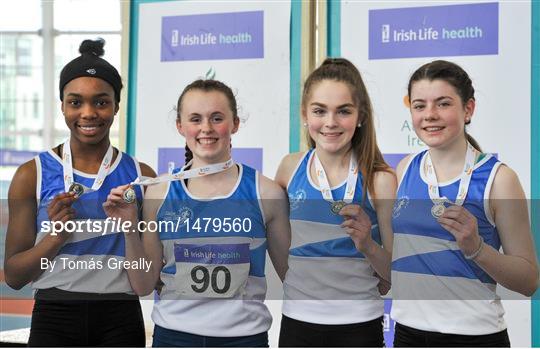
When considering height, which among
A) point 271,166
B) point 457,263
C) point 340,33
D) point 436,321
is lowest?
point 436,321

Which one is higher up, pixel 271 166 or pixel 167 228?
pixel 271 166

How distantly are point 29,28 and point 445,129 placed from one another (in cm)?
124

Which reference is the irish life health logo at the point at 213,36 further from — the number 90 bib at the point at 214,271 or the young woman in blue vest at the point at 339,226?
the number 90 bib at the point at 214,271

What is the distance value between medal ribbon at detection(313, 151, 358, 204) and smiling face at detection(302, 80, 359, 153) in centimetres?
4

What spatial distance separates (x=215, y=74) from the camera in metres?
1.83

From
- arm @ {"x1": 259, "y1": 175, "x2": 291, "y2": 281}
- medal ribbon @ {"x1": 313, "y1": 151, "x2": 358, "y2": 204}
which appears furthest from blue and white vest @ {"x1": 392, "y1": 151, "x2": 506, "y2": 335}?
arm @ {"x1": 259, "y1": 175, "x2": 291, "y2": 281}

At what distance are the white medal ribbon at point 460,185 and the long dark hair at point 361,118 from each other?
0.11 meters

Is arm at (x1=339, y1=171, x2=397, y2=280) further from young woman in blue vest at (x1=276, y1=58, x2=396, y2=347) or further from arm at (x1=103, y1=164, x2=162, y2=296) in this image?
arm at (x1=103, y1=164, x2=162, y2=296)

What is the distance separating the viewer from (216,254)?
146cm

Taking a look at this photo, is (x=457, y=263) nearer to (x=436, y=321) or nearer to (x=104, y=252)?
(x=436, y=321)

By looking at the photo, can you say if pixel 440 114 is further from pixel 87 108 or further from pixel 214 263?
pixel 87 108

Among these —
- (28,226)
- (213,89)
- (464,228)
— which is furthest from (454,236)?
(28,226)

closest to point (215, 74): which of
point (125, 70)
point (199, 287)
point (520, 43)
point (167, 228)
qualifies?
point (125, 70)

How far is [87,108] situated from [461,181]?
0.86 metres
